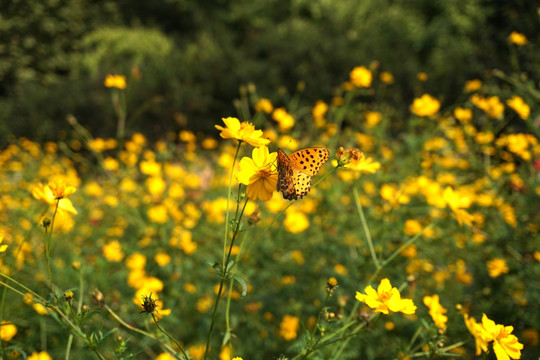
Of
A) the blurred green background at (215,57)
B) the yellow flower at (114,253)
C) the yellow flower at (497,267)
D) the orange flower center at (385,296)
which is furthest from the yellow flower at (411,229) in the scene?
the blurred green background at (215,57)

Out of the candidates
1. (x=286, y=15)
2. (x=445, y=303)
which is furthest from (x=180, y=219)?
(x=286, y=15)

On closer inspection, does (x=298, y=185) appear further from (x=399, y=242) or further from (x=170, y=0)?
(x=170, y=0)

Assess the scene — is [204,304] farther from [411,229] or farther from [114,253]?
[411,229]

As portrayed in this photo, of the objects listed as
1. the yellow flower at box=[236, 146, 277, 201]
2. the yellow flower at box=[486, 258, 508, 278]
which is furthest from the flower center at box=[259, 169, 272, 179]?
the yellow flower at box=[486, 258, 508, 278]

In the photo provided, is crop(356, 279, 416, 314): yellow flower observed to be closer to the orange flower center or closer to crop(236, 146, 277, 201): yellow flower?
the orange flower center

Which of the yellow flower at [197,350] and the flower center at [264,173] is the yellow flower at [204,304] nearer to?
the yellow flower at [197,350]
